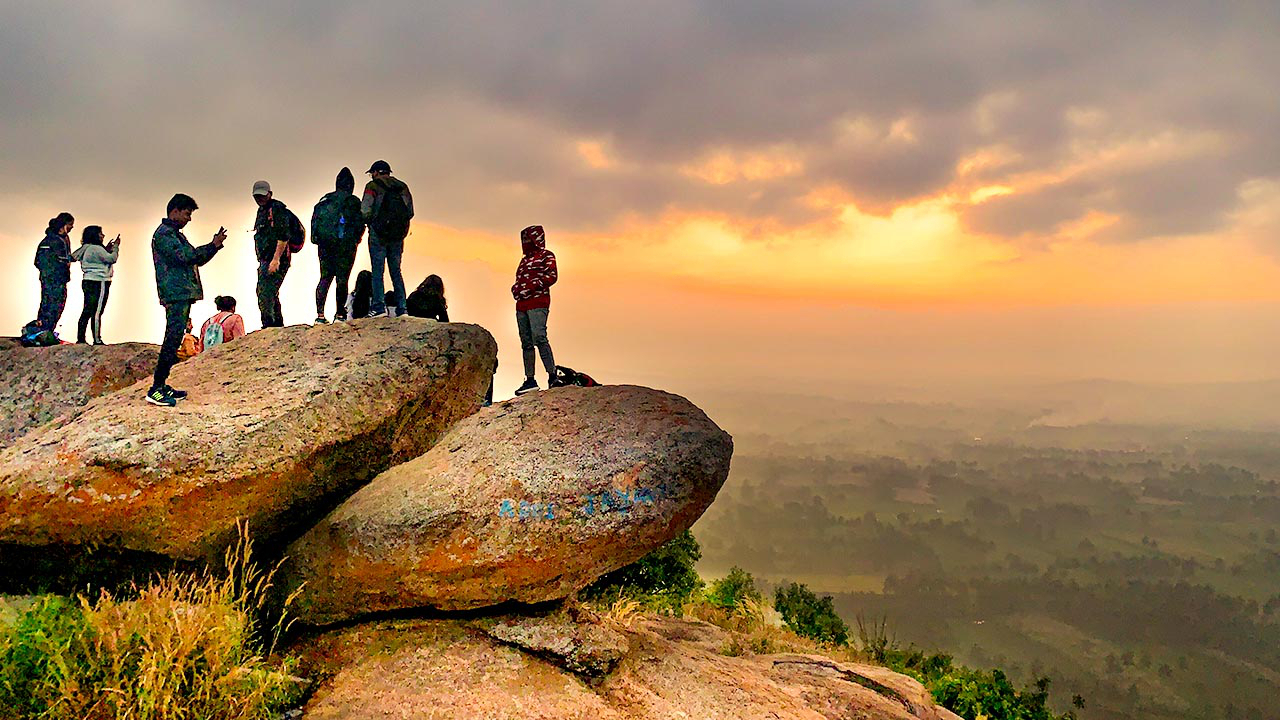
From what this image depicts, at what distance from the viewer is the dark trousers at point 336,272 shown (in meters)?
12.1

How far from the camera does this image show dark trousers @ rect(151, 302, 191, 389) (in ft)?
31.2

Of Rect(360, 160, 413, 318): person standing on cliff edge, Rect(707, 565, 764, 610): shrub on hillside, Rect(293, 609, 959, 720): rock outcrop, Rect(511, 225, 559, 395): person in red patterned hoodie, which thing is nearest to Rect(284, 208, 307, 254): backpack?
Rect(360, 160, 413, 318): person standing on cliff edge

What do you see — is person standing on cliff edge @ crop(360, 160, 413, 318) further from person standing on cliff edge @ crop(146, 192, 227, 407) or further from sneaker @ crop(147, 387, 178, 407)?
sneaker @ crop(147, 387, 178, 407)

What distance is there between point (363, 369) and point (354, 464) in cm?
129

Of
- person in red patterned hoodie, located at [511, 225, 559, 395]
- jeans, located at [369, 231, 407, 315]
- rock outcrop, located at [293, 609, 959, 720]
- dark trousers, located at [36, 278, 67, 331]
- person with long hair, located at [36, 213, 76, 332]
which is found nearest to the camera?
rock outcrop, located at [293, 609, 959, 720]

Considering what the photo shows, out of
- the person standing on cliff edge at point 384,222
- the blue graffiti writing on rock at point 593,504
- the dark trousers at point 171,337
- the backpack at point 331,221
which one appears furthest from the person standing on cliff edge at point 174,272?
the blue graffiti writing on rock at point 593,504

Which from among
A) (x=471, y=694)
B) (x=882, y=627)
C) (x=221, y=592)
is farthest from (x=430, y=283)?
(x=882, y=627)

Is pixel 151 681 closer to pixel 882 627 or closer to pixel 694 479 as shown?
pixel 694 479

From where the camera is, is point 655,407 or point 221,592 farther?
point 655,407

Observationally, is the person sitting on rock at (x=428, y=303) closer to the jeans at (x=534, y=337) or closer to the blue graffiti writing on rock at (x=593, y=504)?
the jeans at (x=534, y=337)

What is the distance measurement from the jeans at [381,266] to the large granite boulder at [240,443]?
1.07 meters

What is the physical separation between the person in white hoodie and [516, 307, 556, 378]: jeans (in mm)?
8642

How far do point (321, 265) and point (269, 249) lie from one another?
2.70 feet

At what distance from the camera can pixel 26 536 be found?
8078 mm
